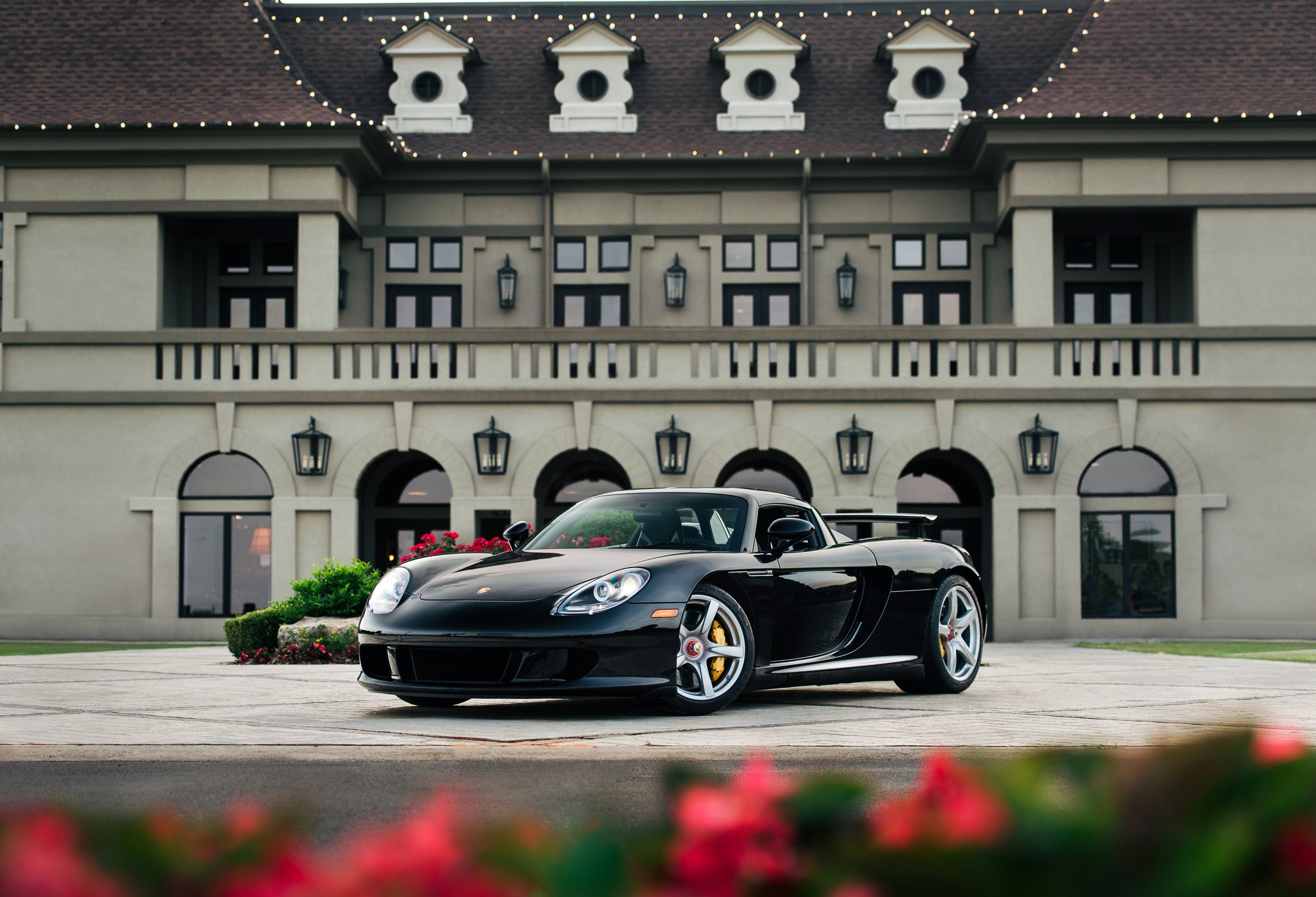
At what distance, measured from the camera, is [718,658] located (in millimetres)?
8148

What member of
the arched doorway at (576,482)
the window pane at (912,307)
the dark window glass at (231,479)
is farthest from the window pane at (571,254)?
the dark window glass at (231,479)

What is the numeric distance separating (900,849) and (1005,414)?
21.8 metres

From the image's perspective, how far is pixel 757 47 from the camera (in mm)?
26953

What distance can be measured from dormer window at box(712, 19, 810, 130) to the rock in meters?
14.9

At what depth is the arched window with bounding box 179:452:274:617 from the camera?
2269 centimetres

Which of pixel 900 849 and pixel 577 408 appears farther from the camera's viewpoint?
pixel 577 408

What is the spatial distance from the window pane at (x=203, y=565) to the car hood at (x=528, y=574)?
15.3 metres

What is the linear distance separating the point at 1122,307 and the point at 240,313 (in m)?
15.7

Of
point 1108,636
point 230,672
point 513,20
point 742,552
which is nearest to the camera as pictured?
point 742,552

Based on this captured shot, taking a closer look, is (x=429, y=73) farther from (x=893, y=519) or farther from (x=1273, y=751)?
(x=1273, y=751)

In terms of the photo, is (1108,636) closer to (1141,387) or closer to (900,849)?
(1141,387)

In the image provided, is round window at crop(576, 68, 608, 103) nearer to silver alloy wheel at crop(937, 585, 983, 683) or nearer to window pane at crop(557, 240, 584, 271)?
window pane at crop(557, 240, 584, 271)

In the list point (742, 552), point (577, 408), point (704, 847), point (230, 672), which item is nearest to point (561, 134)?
point (577, 408)

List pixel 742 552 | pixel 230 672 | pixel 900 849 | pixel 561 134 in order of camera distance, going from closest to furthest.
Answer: pixel 900 849, pixel 742 552, pixel 230 672, pixel 561 134
